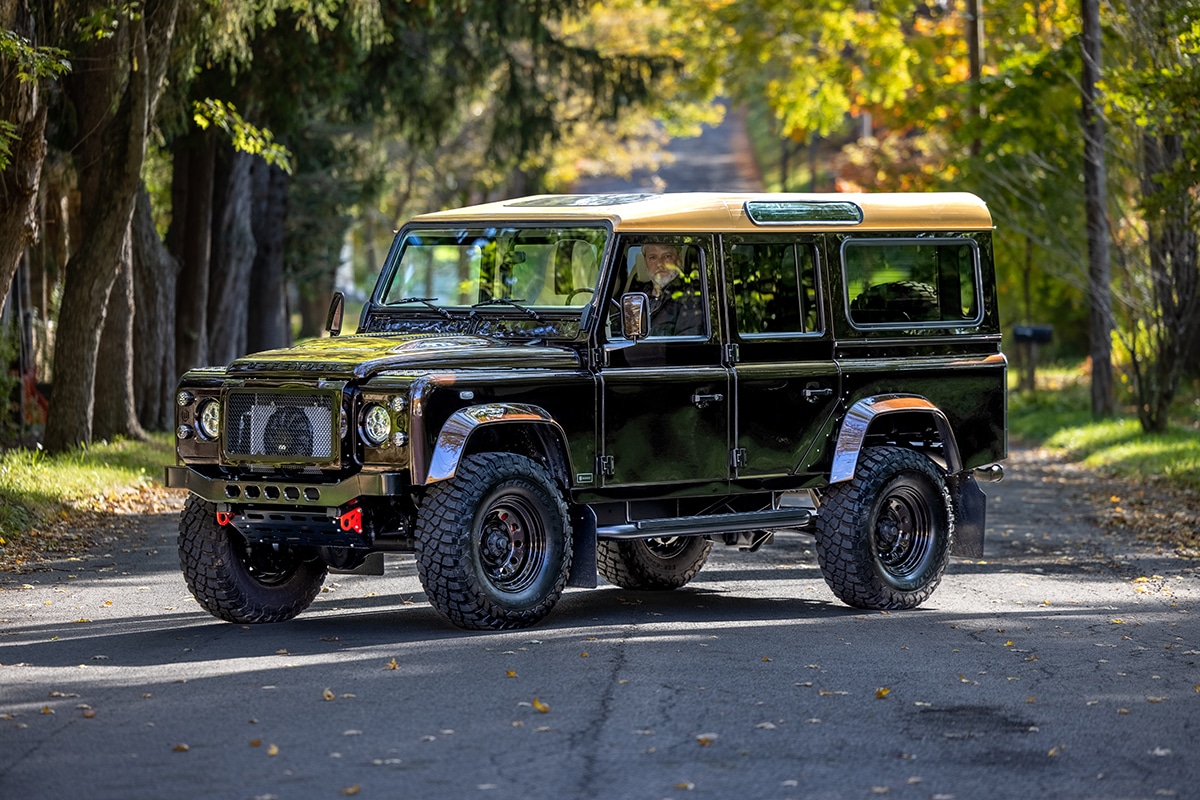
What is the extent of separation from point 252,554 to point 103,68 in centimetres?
934

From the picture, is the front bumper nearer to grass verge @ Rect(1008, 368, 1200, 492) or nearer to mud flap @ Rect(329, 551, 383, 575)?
mud flap @ Rect(329, 551, 383, 575)

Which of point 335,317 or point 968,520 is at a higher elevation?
point 335,317

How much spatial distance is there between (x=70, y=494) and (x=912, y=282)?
27.0ft

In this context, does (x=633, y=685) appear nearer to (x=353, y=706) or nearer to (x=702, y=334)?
(x=353, y=706)

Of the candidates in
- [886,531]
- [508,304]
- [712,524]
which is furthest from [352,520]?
[886,531]

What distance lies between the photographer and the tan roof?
10836 millimetres

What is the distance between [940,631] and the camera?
410 inches

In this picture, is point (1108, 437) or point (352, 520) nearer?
point (352, 520)

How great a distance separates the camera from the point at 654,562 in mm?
12250

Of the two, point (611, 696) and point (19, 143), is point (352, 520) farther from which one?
point (19, 143)

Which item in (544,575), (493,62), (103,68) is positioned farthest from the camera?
(493,62)

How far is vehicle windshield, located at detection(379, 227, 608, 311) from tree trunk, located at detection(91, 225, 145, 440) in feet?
33.6

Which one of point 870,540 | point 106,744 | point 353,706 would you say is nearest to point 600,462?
point 870,540

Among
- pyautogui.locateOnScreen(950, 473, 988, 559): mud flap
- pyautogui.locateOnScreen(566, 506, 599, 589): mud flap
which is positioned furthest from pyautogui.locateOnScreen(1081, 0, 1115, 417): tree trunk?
pyautogui.locateOnScreen(566, 506, 599, 589): mud flap
